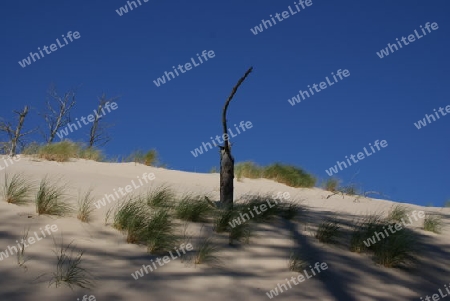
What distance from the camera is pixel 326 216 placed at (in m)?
5.11

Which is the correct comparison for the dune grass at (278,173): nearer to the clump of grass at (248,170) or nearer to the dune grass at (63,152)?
the clump of grass at (248,170)

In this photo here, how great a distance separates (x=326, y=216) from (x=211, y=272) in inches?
107

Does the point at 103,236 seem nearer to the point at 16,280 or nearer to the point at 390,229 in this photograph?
the point at 16,280

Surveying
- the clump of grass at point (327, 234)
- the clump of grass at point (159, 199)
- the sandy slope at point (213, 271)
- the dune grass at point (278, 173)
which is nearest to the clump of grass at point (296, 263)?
the sandy slope at point (213, 271)

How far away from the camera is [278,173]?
10453 mm

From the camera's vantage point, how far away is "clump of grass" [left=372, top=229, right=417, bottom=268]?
11.7 feet

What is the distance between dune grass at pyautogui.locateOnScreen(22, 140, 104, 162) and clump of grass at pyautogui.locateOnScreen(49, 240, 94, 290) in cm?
656

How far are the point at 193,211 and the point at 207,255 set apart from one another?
1.00m

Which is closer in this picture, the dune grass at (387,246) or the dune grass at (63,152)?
Answer: the dune grass at (387,246)

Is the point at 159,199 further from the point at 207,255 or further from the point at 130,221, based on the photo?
the point at 207,255

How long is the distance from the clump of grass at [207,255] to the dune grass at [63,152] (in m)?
6.51

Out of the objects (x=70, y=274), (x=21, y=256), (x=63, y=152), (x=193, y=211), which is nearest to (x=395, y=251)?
(x=193, y=211)

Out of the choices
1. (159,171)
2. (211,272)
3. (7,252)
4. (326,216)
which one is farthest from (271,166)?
(7,252)

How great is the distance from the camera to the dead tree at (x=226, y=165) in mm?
4820
